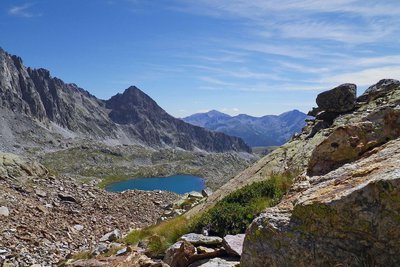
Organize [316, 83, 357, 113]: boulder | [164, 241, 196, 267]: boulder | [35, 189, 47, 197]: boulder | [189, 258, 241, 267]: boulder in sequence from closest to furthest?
1. [189, 258, 241, 267]: boulder
2. [164, 241, 196, 267]: boulder
3. [316, 83, 357, 113]: boulder
4. [35, 189, 47, 197]: boulder

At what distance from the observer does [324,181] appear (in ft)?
33.1

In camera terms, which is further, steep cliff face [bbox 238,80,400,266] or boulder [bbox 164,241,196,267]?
boulder [bbox 164,241,196,267]

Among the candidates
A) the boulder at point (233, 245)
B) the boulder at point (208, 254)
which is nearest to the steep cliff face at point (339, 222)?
the boulder at point (233, 245)

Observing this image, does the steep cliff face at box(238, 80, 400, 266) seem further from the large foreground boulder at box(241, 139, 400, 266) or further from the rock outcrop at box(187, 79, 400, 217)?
the rock outcrop at box(187, 79, 400, 217)

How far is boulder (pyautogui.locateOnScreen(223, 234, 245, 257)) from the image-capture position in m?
12.7

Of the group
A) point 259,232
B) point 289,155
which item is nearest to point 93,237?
point 289,155

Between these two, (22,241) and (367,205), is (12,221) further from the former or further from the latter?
(367,205)

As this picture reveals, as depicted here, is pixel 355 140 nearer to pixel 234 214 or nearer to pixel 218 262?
pixel 234 214

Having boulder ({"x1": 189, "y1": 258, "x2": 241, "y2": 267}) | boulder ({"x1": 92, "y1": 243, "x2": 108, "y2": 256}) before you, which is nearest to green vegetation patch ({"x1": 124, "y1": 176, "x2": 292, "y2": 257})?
boulder ({"x1": 189, "y1": 258, "x2": 241, "y2": 267})

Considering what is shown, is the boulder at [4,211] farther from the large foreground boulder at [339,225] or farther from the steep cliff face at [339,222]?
the large foreground boulder at [339,225]

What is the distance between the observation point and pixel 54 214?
35594 mm

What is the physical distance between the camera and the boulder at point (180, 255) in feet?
44.7

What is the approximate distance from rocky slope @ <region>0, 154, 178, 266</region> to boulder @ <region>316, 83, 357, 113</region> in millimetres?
20487

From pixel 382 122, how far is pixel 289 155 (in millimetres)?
14988
